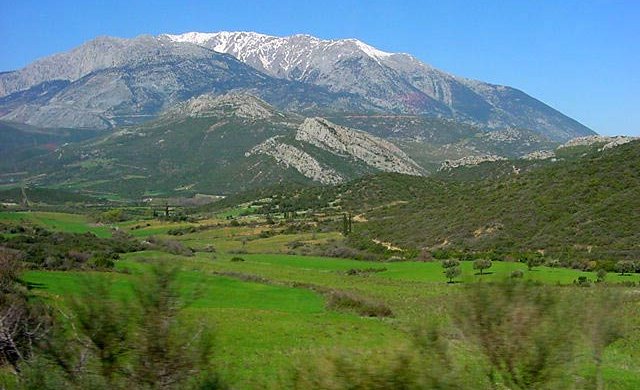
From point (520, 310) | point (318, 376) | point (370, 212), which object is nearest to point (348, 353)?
point (318, 376)

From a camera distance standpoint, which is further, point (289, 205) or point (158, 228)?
point (289, 205)

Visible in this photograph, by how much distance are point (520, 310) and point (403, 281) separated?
2184 inches

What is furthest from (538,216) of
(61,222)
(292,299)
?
(61,222)

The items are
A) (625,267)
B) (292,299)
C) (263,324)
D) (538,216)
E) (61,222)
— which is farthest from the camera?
(61,222)

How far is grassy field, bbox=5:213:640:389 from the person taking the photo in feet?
61.8

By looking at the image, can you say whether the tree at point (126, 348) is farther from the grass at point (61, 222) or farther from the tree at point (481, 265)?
the grass at point (61, 222)

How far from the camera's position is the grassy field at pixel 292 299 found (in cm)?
1884

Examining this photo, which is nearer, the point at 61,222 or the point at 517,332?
the point at 517,332

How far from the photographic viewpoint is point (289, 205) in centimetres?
16800

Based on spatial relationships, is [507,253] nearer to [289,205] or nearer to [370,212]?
[370,212]

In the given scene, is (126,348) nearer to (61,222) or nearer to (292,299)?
(292,299)

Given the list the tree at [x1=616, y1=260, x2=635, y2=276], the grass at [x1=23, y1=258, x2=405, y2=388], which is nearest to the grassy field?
the grass at [x1=23, y1=258, x2=405, y2=388]

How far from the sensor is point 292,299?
2256 inches

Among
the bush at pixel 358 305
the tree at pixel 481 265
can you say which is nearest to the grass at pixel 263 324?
the bush at pixel 358 305
